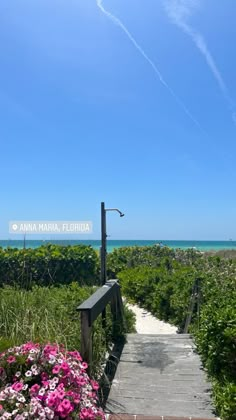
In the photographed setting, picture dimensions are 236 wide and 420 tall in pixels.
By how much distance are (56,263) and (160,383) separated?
26.4ft

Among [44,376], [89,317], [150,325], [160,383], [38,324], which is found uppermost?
[89,317]

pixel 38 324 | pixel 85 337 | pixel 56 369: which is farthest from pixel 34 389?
pixel 38 324

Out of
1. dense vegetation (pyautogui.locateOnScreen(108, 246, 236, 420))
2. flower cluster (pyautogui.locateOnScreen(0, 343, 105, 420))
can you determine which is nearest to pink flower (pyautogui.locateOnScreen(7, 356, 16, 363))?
flower cluster (pyautogui.locateOnScreen(0, 343, 105, 420))

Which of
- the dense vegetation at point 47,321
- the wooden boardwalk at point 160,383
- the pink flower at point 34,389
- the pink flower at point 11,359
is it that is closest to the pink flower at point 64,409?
the pink flower at point 34,389

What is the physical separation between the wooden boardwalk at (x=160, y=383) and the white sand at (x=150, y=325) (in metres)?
1.66

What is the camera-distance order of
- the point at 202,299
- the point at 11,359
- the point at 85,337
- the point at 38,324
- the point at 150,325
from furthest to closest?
the point at 150,325 < the point at 202,299 < the point at 38,324 < the point at 85,337 < the point at 11,359

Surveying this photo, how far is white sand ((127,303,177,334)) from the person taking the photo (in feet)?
22.6

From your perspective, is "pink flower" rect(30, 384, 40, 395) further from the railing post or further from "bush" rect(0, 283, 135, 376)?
the railing post

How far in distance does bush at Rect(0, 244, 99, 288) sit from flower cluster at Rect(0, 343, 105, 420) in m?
8.29

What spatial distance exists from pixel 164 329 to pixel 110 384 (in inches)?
134

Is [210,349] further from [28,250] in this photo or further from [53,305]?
[28,250]

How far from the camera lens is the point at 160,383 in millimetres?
3840

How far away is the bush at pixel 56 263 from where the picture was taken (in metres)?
11.2

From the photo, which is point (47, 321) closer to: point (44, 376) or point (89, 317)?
point (89, 317)
